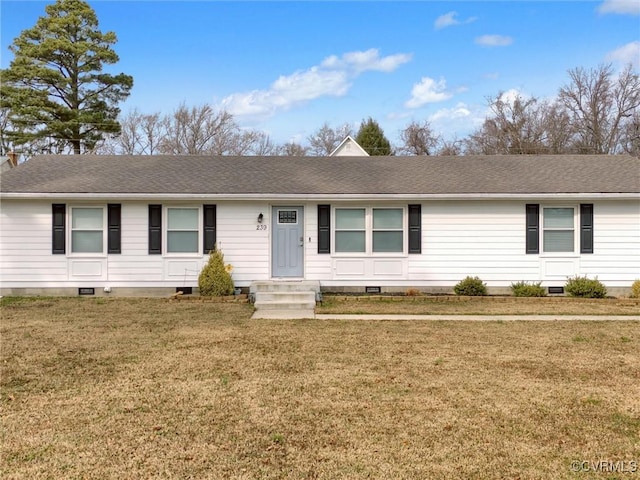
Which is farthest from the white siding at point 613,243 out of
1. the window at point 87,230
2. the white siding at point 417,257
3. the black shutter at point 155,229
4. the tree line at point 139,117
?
the tree line at point 139,117

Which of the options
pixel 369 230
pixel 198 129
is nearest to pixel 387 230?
pixel 369 230

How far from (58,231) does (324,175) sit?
743cm

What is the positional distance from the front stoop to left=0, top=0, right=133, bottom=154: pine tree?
884 inches

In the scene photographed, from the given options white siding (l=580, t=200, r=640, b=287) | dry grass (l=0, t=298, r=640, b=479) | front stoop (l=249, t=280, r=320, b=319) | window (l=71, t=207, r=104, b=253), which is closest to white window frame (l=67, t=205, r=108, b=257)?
window (l=71, t=207, r=104, b=253)

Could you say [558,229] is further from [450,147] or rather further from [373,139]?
[450,147]

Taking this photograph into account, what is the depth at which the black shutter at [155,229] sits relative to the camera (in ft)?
41.2

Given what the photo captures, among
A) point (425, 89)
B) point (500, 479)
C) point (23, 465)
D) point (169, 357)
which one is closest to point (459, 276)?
point (169, 357)

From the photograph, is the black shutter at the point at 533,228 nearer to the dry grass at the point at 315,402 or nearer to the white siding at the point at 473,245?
the white siding at the point at 473,245

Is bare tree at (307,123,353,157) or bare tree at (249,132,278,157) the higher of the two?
bare tree at (307,123,353,157)

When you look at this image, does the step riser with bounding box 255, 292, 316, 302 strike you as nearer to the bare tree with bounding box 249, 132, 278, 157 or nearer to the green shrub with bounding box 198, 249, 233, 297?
the green shrub with bounding box 198, 249, 233, 297

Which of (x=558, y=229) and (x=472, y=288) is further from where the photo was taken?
(x=558, y=229)

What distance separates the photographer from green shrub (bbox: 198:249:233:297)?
11828 mm

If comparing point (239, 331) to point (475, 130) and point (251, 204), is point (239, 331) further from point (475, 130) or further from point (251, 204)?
point (475, 130)

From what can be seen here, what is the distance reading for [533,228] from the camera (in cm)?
1272
